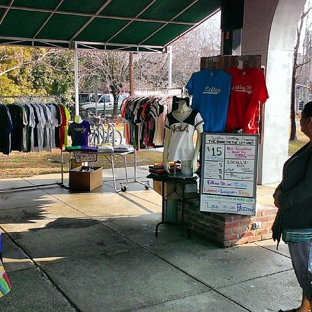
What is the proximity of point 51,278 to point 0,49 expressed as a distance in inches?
631

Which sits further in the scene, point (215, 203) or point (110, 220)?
point (110, 220)

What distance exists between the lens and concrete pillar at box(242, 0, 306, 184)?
7520mm

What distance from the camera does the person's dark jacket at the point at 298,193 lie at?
2.78 m

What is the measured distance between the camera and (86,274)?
4.13m

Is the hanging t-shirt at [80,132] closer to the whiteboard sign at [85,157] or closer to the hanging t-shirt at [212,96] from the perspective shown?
the whiteboard sign at [85,157]

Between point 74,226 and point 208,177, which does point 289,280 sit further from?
point 74,226

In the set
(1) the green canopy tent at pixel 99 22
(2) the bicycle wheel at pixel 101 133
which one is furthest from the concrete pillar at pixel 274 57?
(2) the bicycle wheel at pixel 101 133

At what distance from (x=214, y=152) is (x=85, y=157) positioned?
3.32m

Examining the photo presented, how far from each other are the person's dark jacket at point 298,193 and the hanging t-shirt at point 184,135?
235 cm

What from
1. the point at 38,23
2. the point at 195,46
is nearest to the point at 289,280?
the point at 38,23

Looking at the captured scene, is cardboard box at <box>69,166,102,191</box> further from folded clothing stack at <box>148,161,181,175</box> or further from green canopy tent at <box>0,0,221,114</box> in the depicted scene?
green canopy tent at <box>0,0,221,114</box>

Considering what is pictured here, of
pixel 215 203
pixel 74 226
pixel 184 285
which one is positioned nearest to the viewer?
pixel 184 285

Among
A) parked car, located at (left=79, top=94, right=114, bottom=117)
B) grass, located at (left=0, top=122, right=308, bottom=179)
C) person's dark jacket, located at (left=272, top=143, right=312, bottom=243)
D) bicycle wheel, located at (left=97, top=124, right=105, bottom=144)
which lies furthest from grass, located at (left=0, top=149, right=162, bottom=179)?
parked car, located at (left=79, top=94, right=114, bottom=117)

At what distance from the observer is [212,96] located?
17.3 feet
